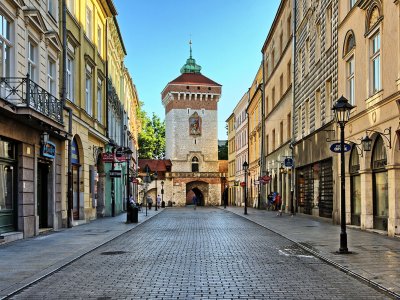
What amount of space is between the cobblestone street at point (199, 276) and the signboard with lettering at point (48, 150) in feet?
16.0

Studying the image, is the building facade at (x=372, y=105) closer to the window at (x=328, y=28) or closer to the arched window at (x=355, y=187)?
the arched window at (x=355, y=187)

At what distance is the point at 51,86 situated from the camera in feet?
66.7

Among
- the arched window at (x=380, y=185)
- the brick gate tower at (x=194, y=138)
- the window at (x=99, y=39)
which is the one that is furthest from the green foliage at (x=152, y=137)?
the arched window at (x=380, y=185)

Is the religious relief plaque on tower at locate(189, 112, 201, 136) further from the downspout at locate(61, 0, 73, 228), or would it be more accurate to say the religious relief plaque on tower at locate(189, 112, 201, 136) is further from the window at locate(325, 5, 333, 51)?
the downspout at locate(61, 0, 73, 228)

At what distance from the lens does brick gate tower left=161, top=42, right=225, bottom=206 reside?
80.8 m

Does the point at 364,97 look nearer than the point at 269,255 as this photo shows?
No

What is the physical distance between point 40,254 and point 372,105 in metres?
11.6

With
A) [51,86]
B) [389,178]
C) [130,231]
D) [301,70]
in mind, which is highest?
[301,70]

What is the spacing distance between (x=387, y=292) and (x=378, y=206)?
11.2 meters

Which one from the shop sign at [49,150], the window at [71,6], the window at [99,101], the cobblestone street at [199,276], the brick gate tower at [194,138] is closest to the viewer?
the cobblestone street at [199,276]

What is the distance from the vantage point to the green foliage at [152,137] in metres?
91.4

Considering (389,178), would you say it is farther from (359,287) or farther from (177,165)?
(177,165)

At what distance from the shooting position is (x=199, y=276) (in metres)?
9.59

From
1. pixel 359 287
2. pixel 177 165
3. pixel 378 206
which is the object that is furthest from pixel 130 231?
pixel 177 165
